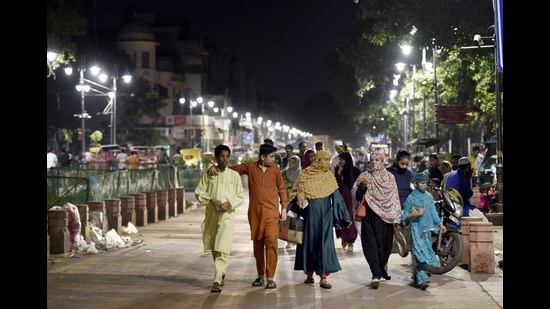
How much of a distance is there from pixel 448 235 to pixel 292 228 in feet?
7.89

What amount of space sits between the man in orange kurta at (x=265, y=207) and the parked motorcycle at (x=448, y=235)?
87.6 inches

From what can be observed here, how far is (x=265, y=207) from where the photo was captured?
12.6m

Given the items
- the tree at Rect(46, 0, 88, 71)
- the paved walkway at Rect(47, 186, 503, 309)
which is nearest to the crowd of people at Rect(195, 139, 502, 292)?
the paved walkway at Rect(47, 186, 503, 309)

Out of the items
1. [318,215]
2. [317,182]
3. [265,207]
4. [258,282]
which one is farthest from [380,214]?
[258,282]

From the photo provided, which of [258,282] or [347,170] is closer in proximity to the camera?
[258,282]

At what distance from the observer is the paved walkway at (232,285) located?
1141cm

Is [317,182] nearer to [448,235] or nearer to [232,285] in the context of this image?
[232,285]

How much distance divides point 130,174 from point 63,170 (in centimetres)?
500

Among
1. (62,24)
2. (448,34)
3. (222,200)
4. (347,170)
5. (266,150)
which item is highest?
(62,24)

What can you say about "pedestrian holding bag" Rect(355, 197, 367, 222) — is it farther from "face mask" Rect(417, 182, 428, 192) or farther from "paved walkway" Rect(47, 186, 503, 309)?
"paved walkway" Rect(47, 186, 503, 309)

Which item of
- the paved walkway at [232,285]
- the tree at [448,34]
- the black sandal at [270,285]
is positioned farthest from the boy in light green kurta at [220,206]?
the tree at [448,34]
